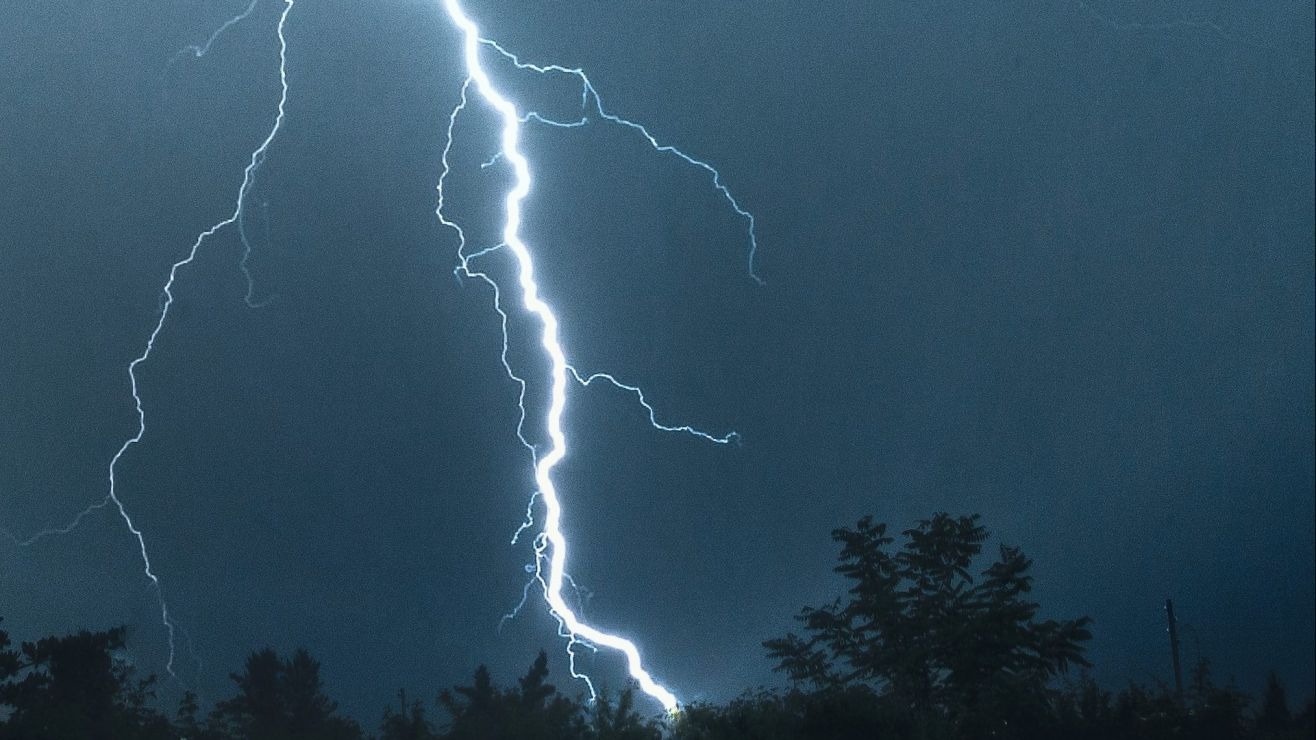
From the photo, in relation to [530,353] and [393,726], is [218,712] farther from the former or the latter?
[530,353]

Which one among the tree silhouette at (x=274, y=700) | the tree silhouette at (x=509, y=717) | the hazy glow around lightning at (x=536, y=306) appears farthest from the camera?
the hazy glow around lightning at (x=536, y=306)

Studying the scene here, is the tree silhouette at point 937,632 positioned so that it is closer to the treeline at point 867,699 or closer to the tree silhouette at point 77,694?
the treeline at point 867,699

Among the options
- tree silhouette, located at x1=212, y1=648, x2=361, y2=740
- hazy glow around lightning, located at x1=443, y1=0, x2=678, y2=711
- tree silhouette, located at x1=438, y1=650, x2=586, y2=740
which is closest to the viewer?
tree silhouette, located at x1=438, y1=650, x2=586, y2=740

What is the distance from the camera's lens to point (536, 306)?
1730cm

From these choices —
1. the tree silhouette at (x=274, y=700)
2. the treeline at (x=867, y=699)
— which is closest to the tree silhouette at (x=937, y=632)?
the treeline at (x=867, y=699)

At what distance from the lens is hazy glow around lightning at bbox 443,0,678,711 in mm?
16797

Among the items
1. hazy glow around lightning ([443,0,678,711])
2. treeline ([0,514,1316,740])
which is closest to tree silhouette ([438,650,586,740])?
treeline ([0,514,1316,740])

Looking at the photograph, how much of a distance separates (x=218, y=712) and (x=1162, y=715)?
957 cm

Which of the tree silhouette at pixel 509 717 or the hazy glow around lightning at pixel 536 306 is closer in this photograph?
the tree silhouette at pixel 509 717

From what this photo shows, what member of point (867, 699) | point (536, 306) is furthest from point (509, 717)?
point (536, 306)

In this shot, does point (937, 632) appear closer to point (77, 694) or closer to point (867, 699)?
point (867, 699)

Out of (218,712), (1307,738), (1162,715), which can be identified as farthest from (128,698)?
(1307,738)

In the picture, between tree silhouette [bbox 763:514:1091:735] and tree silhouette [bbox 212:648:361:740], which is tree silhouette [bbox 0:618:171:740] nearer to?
tree silhouette [bbox 212:648:361:740]

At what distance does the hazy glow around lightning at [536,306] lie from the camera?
16.8 m
